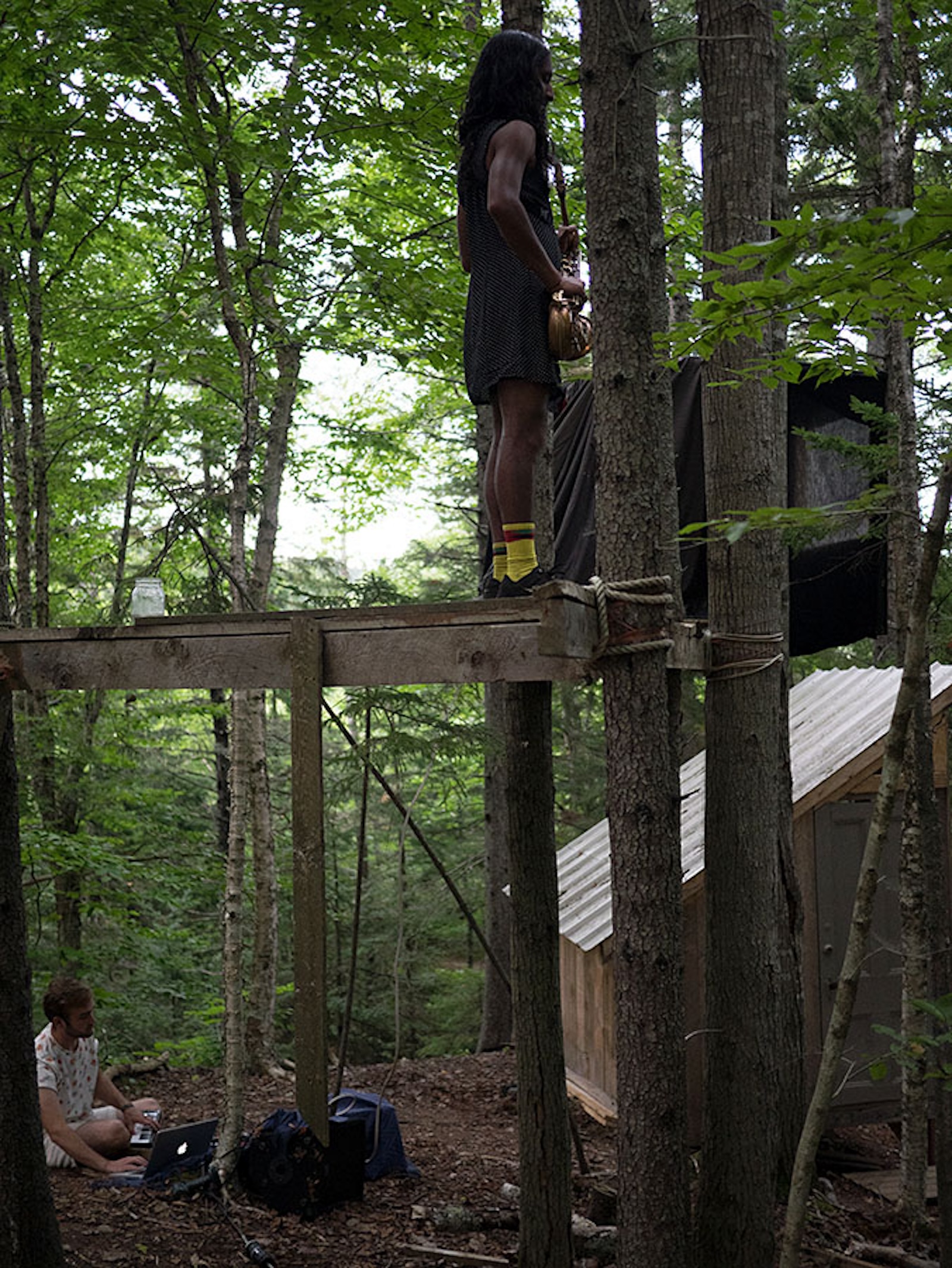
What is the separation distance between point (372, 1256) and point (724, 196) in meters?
4.63

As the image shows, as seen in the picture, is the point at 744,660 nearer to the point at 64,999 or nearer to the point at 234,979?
the point at 234,979

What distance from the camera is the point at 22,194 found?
9039 mm

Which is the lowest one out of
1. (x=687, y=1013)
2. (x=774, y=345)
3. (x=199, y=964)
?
→ (x=199, y=964)

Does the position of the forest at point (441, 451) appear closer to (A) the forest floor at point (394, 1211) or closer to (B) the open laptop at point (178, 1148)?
(A) the forest floor at point (394, 1211)

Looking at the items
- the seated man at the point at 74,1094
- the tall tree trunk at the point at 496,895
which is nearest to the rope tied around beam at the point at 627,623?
the seated man at the point at 74,1094

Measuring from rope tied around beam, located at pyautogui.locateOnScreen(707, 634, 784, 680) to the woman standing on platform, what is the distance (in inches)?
33.5

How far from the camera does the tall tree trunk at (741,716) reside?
4.50 m

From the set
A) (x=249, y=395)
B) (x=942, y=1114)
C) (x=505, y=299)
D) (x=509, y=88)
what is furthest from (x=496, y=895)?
(x=509, y=88)

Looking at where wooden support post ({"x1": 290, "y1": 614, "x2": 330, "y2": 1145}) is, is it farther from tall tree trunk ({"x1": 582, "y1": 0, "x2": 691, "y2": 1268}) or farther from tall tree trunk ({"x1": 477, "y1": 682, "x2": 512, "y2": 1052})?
tall tree trunk ({"x1": 477, "y1": 682, "x2": 512, "y2": 1052})

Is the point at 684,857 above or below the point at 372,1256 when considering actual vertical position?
above

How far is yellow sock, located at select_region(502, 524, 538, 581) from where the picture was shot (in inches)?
153

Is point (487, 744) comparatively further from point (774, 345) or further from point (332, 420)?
point (332, 420)

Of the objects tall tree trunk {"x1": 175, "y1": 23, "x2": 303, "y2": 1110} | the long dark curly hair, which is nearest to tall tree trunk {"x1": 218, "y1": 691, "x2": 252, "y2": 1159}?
tall tree trunk {"x1": 175, "y1": 23, "x2": 303, "y2": 1110}

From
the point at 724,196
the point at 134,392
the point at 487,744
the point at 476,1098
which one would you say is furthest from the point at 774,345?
the point at 134,392
